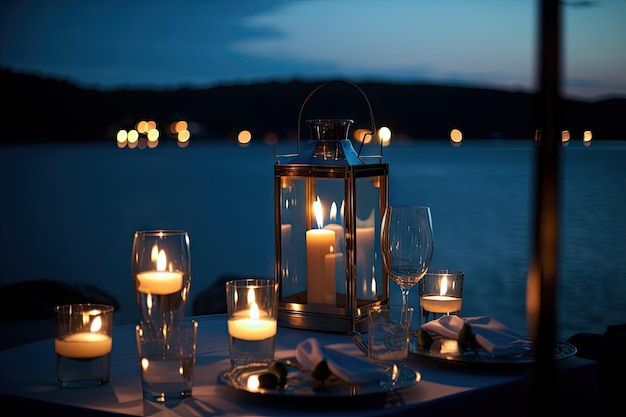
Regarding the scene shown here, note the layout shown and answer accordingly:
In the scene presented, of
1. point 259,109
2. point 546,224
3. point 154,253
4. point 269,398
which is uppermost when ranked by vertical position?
point 259,109

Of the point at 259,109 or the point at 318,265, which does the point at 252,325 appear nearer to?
the point at 318,265

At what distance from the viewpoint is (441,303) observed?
6.15ft

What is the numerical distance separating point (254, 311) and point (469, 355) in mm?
408

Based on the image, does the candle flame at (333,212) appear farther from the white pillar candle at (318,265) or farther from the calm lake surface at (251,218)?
the calm lake surface at (251,218)

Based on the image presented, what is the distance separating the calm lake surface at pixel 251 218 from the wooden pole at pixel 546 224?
345 cm

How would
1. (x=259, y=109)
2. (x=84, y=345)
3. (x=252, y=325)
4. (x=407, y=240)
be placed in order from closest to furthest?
(x=84, y=345), (x=252, y=325), (x=407, y=240), (x=259, y=109)

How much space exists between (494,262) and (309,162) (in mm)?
5174

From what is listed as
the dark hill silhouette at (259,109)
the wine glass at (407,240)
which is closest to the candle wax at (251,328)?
the wine glass at (407,240)

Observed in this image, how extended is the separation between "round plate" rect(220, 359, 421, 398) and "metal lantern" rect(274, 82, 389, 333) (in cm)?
46

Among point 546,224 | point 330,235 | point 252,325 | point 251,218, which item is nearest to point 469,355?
point 252,325

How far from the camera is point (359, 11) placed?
32.7ft

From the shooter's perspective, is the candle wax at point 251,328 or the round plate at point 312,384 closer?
the round plate at point 312,384

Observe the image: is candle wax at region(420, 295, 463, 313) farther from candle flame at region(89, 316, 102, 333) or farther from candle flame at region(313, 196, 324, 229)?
candle flame at region(89, 316, 102, 333)

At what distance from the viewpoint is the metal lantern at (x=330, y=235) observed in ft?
6.20
